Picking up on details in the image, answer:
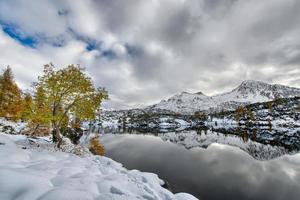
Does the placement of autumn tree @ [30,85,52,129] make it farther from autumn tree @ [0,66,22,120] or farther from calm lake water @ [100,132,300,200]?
autumn tree @ [0,66,22,120]

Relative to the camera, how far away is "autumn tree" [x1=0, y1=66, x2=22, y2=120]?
170 feet

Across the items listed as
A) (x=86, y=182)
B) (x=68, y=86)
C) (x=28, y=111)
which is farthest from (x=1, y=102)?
(x=86, y=182)

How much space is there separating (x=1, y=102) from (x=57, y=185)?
51804 mm

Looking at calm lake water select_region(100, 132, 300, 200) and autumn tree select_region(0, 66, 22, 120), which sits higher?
autumn tree select_region(0, 66, 22, 120)

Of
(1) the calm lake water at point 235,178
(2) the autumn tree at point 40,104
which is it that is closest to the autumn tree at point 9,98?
(2) the autumn tree at point 40,104

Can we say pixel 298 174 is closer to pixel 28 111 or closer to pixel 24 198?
pixel 24 198

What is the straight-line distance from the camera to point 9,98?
5266 centimetres

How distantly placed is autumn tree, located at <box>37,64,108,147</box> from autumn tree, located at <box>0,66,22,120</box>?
1140 inches

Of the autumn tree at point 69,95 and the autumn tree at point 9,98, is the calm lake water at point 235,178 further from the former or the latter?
the autumn tree at point 9,98

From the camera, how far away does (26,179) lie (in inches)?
405

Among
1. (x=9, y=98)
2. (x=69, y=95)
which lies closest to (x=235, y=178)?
(x=69, y=95)

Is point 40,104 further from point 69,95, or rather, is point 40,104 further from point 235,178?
point 235,178

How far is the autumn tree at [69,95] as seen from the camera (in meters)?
28.9

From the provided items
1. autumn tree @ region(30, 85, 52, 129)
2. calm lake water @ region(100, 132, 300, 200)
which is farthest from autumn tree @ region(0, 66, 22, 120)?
calm lake water @ region(100, 132, 300, 200)
